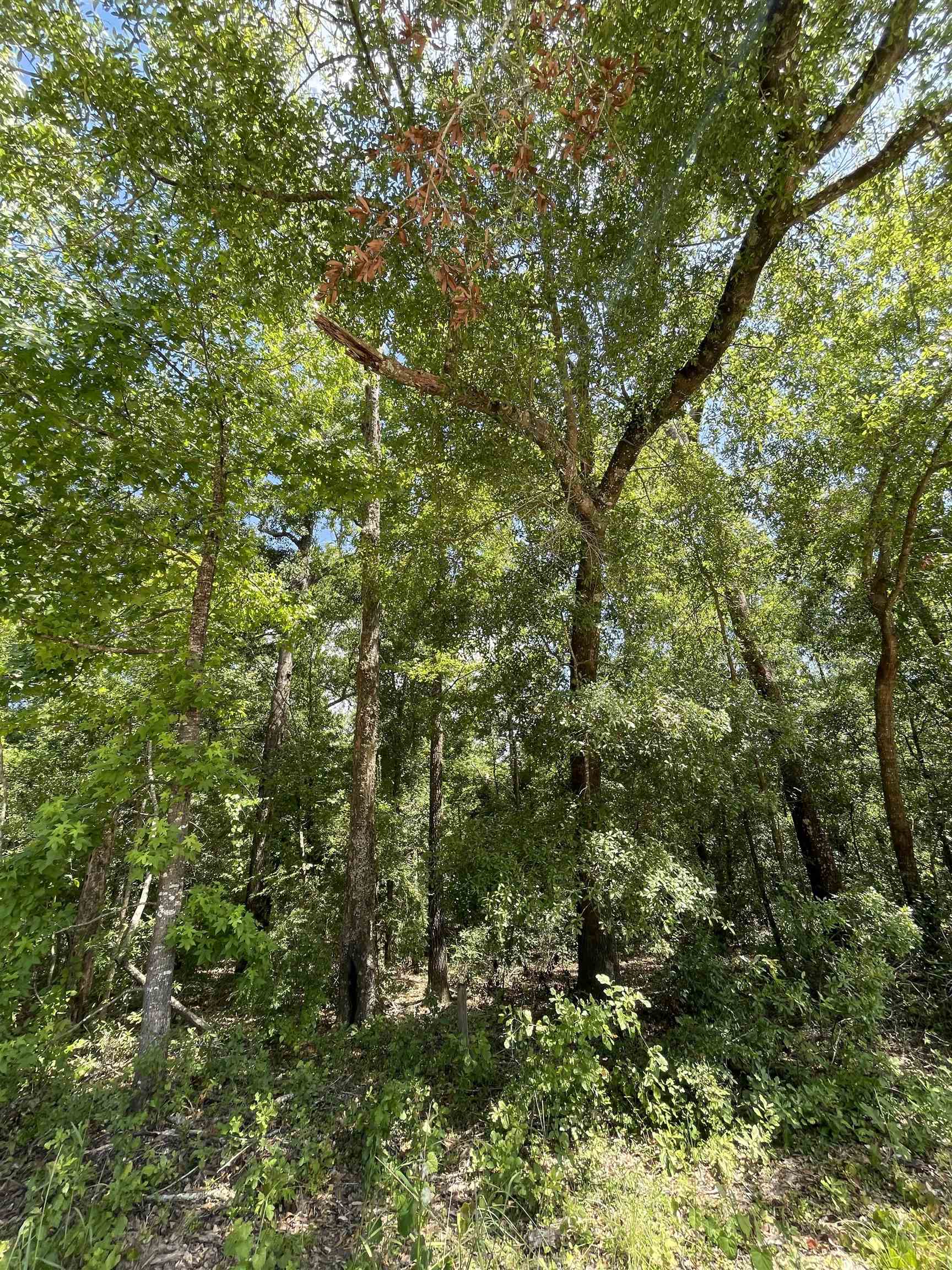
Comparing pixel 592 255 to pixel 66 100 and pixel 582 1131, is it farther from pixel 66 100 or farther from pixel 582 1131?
pixel 582 1131

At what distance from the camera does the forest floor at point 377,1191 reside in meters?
2.55

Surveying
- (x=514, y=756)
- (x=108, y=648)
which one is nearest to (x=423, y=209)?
(x=108, y=648)

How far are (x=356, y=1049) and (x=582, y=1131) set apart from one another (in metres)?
2.33

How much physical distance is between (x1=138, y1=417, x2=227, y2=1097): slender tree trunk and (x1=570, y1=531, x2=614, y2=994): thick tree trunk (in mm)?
3551

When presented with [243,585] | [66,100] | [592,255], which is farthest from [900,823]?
[66,100]

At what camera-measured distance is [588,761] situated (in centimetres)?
554

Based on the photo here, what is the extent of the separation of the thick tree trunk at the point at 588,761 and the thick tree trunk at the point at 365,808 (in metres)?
2.48

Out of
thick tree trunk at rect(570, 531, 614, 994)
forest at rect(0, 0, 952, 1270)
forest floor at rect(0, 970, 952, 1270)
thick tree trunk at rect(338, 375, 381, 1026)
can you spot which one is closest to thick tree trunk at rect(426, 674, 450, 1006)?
→ forest at rect(0, 0, 952, 1270)

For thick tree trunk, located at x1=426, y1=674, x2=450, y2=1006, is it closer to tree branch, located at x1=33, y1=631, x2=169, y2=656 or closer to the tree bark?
tree branch, located at x1=33, y1=631, x2=169, y2=656

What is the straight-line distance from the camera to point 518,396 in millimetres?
4820

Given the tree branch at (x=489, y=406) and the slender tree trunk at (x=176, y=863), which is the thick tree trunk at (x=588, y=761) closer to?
the tree branch at (x=489, y=406)

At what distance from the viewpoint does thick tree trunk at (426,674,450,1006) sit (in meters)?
7.58

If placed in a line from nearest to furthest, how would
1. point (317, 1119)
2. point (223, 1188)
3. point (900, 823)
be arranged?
point (223, 1188) < point (317, 1119) < point (900, 823)

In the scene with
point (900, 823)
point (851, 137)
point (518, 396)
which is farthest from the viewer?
point (900, 823)
